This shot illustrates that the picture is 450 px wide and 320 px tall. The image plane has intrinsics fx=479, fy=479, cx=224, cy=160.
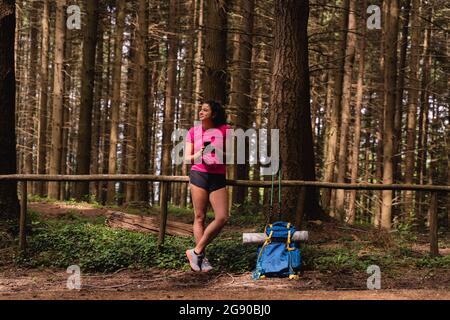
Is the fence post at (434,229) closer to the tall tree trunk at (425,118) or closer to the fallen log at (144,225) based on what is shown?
the fallen log at (144,225)

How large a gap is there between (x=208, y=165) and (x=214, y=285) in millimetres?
1699

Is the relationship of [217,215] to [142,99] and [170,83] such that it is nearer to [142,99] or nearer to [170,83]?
[142,99]

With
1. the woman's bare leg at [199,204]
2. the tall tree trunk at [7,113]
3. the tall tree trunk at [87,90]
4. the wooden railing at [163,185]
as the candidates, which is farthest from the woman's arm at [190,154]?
the tall tree trunk at [87,90]

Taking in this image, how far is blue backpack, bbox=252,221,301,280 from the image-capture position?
6.90 metres

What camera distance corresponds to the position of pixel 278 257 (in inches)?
273

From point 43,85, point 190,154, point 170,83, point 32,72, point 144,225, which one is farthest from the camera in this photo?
point 32,72

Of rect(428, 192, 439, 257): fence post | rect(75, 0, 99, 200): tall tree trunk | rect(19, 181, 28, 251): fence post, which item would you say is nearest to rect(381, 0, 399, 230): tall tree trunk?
rect(428, 192, 439, 257): fence post

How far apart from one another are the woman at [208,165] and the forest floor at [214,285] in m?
0.60

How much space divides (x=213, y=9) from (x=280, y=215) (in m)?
6.36

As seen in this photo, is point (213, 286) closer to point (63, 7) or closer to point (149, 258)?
point (149, 258)

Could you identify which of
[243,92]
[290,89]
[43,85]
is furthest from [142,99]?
[290,89]

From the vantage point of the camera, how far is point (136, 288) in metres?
6.65

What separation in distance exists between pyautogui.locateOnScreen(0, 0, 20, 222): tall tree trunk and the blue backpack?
4916 millimetres
